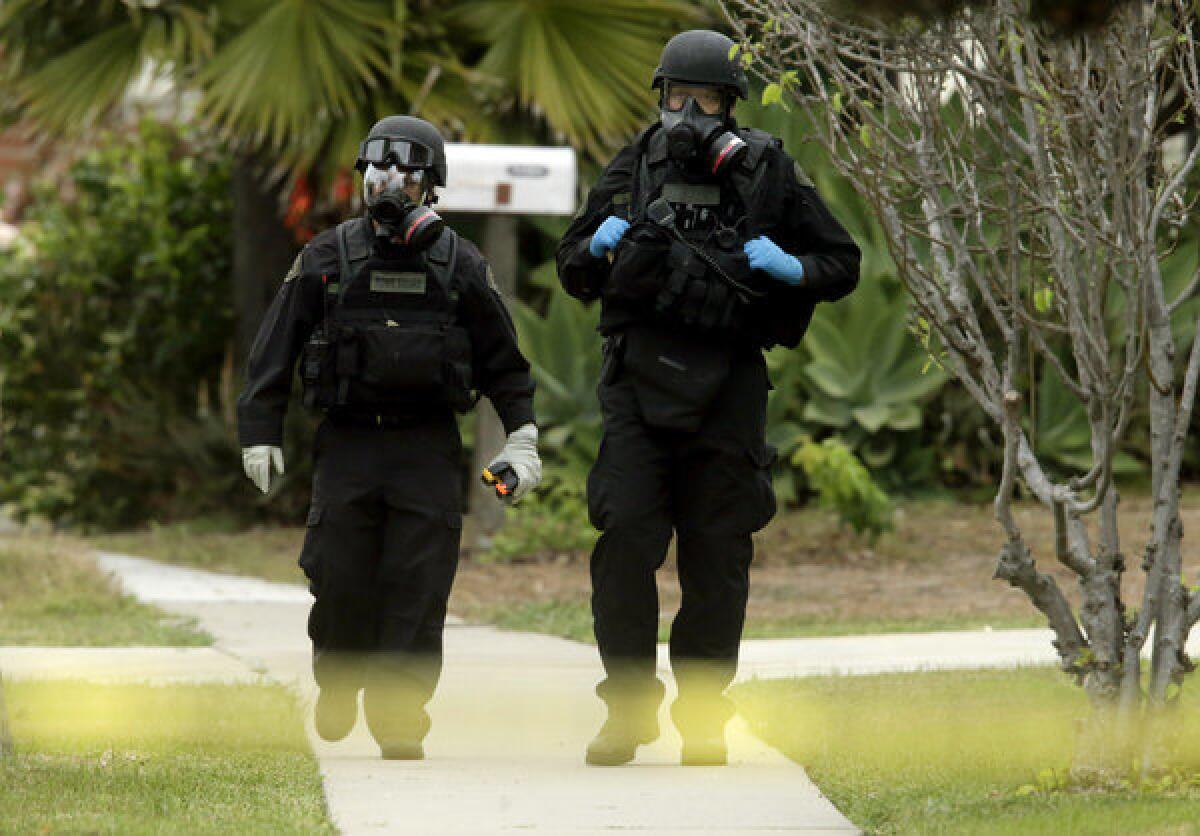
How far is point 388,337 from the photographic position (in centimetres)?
532

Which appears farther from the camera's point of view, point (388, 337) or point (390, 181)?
point (390, 181)

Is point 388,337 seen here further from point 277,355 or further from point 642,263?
point 642,263

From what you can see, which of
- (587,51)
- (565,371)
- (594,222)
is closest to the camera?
(594,222)

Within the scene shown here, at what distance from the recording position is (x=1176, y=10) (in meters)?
5.04

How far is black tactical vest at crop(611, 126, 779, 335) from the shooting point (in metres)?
5.15

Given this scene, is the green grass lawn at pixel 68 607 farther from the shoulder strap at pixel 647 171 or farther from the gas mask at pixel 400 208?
the shoulder strap at pixel 647 171

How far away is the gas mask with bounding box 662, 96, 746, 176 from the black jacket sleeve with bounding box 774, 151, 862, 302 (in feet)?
0.65

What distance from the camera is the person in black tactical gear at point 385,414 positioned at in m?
5.34

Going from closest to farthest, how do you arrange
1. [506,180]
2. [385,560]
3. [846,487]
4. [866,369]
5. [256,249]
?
[385,560], [506,180], [846,487], [866,369], [256,249]

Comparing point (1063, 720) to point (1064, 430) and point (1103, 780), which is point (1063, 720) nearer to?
point (1103, 780)

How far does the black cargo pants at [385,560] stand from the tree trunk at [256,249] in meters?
9.09

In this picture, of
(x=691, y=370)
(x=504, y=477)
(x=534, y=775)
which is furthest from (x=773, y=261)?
(x=534, y=775)

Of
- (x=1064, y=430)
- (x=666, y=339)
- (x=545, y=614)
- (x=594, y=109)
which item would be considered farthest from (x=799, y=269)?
(x=1064, y=430)

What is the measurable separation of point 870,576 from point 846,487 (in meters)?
0.59
